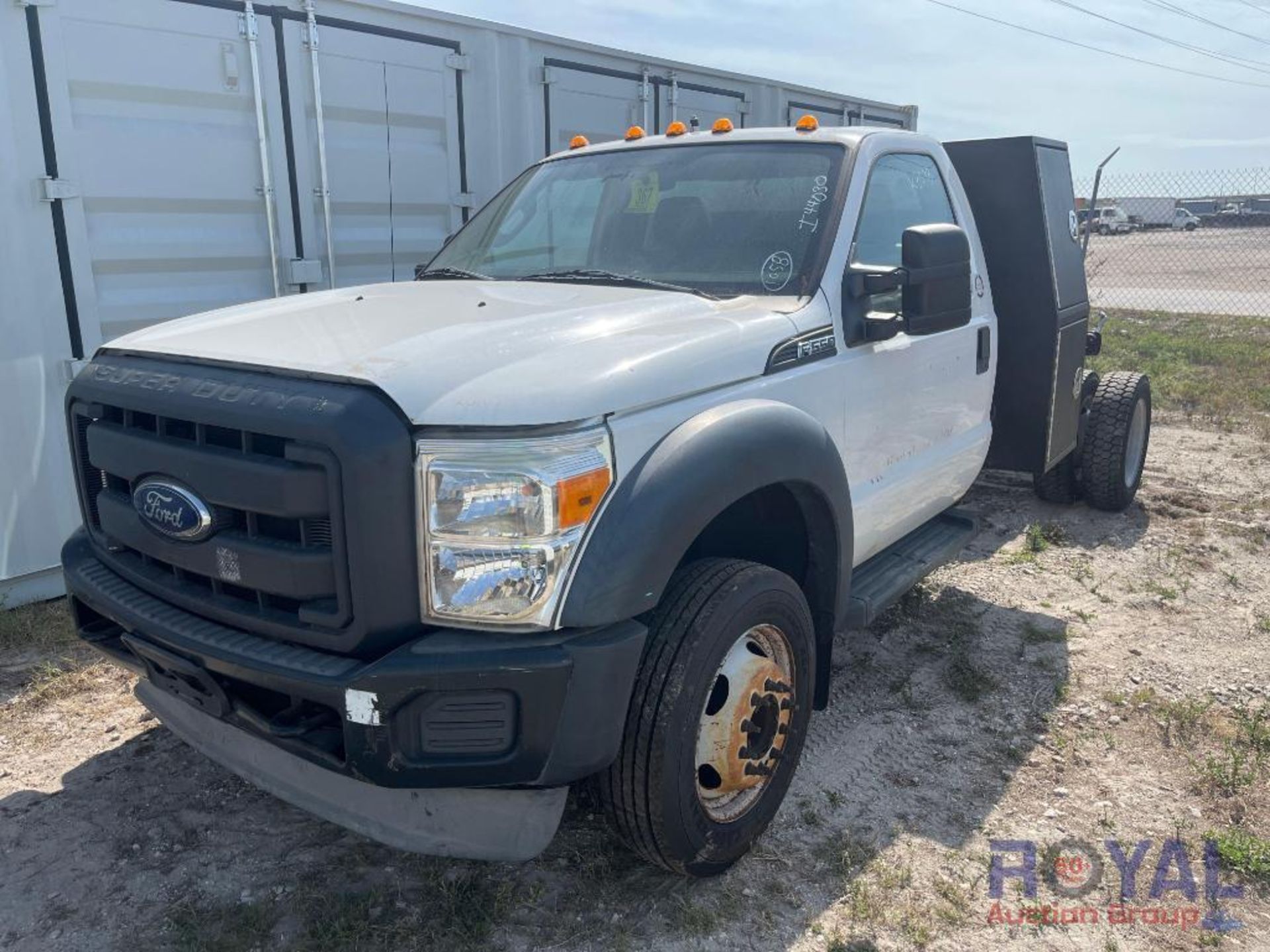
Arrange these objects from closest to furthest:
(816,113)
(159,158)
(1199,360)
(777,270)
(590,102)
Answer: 1. (777,270)
2. (159,158)
3. (590,102)
4. (816,113)
5. (1199,360)

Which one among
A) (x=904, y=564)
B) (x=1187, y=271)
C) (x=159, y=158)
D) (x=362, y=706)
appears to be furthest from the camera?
(x=1187, y=271)

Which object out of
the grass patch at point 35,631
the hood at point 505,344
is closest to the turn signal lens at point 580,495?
the hood at point 505,344

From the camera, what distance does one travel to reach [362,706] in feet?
7.15

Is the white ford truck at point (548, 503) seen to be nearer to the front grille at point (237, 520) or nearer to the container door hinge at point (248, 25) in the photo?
the front grille at point (237, 520)

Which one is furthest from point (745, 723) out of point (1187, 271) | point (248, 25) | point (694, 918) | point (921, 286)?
point (1187, 271)

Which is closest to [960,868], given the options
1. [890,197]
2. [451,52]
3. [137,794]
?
[890,197]

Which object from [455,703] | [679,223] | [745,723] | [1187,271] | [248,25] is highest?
[248,25]

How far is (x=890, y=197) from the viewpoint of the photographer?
366 centimetres

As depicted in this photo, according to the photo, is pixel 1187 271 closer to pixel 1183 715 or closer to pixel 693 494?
pixel 1183 715

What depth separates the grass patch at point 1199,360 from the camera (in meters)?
9.04

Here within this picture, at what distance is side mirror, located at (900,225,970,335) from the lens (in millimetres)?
3074

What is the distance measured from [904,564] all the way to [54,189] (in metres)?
3.87

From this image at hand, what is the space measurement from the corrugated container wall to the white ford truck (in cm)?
190

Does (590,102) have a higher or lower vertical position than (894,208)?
higher
